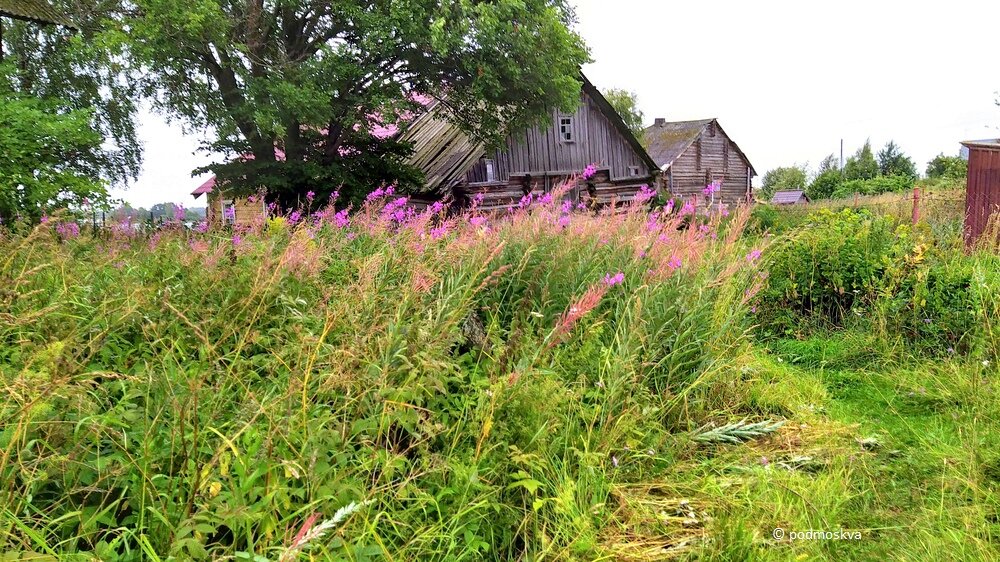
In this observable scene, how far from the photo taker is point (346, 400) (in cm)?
207

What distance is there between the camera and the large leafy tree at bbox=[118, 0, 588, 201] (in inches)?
450

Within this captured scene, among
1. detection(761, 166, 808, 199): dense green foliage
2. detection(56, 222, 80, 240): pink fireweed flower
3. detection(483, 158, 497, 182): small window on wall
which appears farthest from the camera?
detection(761, 166, 808, 199): dense green foliage

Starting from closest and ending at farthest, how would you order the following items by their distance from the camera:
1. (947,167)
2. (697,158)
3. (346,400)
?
(346,400) < (697,158) < (947,167)

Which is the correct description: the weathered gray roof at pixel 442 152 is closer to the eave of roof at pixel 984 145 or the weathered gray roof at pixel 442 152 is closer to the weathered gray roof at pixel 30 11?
the weathered gray roof at pixel 30 11

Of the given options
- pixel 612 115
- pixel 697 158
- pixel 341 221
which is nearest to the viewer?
pixel 341 221

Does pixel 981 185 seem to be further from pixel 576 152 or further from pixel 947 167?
pixel 947 167

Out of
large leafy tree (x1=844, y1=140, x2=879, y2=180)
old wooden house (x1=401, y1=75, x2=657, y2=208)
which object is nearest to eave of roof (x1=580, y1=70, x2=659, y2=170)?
old wooden house (x1=401, y1=75, x2=657, y2=208)

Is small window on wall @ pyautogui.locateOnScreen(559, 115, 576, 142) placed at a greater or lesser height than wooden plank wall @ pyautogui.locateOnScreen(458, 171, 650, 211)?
greater

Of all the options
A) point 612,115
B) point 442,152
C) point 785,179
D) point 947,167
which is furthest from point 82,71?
point 785,179

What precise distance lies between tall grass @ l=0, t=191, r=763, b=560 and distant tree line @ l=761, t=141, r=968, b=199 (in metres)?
41.0

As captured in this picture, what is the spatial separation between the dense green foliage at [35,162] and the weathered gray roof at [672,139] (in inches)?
1062

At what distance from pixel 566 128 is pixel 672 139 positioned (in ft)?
56.4

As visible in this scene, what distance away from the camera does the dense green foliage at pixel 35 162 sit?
8.09 metres

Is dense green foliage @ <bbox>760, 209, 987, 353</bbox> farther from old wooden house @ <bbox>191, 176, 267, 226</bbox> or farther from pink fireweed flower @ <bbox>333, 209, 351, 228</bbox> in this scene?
old wooden house @ <bbox>191, 176, 267, 226</bbox>
